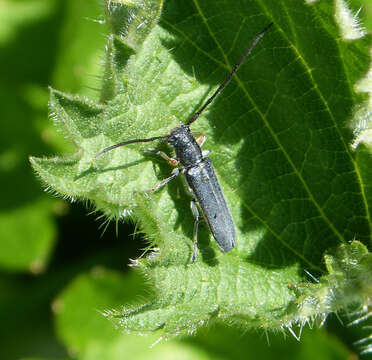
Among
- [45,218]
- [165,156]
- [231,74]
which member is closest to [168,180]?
[165,156]

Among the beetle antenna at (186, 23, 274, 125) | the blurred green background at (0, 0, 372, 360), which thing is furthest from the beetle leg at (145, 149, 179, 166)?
the blurred green background at (0, 0, 372, 360)

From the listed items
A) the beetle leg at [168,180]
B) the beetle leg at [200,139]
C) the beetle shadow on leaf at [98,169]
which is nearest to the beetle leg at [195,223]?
the beetle leg at [168,180]

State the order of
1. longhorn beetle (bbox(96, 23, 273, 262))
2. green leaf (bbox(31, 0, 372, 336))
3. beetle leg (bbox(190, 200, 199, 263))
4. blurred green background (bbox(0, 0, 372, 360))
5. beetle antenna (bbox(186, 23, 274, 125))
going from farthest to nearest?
blurred green background (bbox(0, 0, 372, 360)) < longhorn beetle (bbox(96, 23, 273, 262)) < beetle leg (bbox(190, 200, 199, 263)) < beetle antenna (bbox(186, 23, 274, 125)) < green leaf (bbox(31, 0, 372, 336))

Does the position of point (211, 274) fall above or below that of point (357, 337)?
above

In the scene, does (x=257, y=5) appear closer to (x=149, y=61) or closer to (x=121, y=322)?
(x=149, y=61)

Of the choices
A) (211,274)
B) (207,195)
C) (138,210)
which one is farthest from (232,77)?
(211,274)

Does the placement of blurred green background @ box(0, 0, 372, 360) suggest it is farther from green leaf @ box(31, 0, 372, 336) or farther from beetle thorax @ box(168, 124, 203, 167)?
green leaf @ box(31, 0, 372, 336)
